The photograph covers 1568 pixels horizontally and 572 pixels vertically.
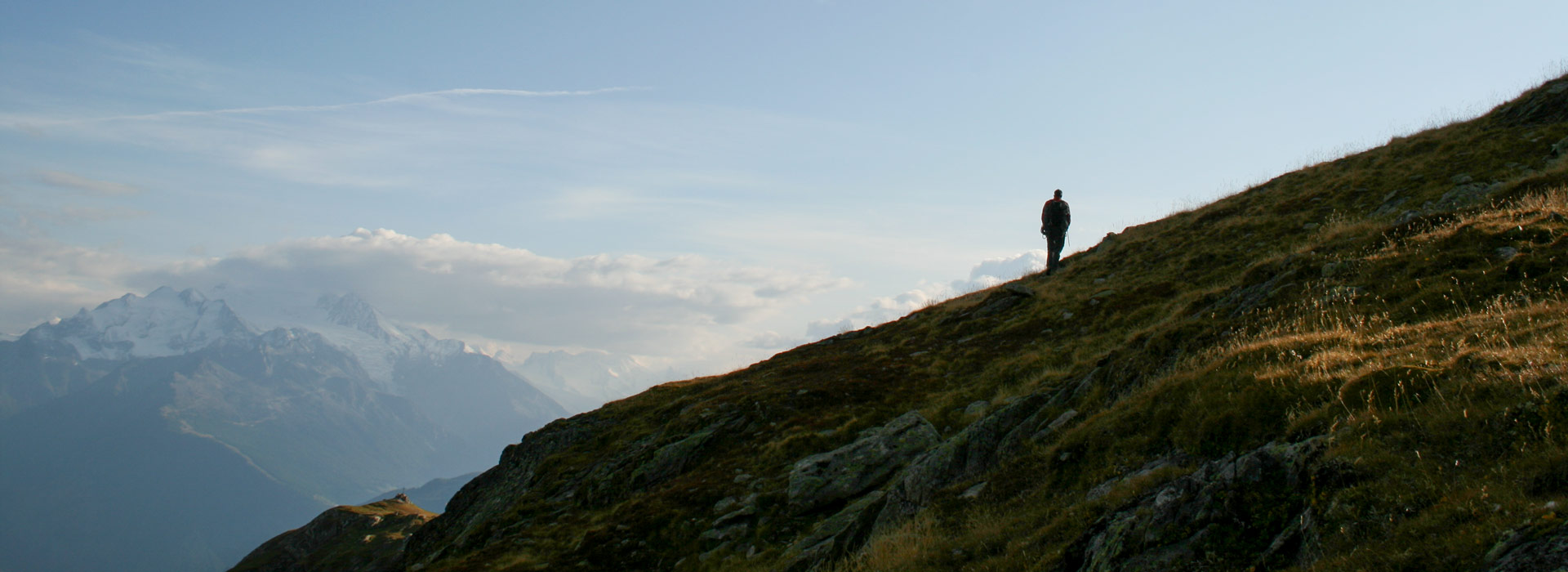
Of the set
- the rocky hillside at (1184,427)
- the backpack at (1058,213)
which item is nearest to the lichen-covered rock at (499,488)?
the rocky hillside at (1184,427)

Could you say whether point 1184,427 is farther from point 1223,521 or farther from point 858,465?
point 858,465

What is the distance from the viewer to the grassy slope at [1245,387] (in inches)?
291

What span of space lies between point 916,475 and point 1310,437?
7.34 metres

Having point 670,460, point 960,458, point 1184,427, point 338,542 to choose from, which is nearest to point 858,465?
point 960,458

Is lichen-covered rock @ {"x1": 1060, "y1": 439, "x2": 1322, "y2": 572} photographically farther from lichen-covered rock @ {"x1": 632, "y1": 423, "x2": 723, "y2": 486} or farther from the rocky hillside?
lichen-covered rock @ {"x1": 632, "y1": 423, "x2": 723, "y2": 486}

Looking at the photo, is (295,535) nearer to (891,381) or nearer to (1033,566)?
(891,381)

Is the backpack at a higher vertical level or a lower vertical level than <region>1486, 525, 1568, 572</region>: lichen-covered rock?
higher

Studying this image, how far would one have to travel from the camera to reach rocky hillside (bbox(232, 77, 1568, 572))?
7.45m

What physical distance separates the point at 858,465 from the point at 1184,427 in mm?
9228

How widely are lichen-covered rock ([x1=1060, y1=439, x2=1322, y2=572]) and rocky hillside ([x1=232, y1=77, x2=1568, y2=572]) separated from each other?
3 cm

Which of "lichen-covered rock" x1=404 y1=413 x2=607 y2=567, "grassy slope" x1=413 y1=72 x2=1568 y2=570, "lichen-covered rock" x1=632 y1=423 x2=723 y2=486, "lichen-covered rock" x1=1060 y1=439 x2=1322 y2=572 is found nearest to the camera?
"grassy slope" x1=413 y1=72 x2=1568 y2=570

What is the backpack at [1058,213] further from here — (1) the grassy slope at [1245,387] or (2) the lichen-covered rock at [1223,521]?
(2) the lichen-covered rock at [1223,521]

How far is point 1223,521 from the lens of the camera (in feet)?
26.4

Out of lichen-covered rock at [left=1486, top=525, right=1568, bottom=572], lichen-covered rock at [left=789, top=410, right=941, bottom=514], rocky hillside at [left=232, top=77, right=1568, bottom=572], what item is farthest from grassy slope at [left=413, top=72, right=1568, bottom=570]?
lichen-covered rock at [left=789, top=410, right=941, bottom=514]
